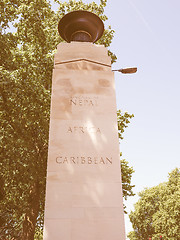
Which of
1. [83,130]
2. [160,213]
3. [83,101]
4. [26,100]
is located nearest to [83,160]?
[83,130]

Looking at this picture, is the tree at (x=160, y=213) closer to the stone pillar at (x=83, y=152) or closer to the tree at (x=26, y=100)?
the tree at (x=26, y=100)

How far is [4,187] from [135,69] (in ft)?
46.6

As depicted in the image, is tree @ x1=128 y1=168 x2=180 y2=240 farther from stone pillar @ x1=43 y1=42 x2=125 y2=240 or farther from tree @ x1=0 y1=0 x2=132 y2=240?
stone pillar @ x1=43 y1=42 x2=125 y2=240

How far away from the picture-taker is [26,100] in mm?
13867

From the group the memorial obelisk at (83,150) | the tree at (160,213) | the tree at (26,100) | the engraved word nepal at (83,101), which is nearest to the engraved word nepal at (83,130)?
the memorial obelisk at (83,150)

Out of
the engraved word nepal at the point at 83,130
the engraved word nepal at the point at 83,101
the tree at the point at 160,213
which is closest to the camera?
the engraved word nepal at the point at 83,130

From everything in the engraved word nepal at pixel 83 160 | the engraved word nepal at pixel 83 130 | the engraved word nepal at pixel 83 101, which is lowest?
the engraved word nepal at pixel 83 160

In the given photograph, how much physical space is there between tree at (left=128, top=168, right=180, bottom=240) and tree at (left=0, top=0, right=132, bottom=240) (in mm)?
18715

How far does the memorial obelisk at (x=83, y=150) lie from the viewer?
5156 mm

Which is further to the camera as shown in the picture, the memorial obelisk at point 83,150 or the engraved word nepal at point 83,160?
the engraved word nepal at point 83,160

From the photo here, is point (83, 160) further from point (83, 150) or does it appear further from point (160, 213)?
point (160, 213)

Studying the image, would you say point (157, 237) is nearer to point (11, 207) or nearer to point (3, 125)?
point (11, 207)

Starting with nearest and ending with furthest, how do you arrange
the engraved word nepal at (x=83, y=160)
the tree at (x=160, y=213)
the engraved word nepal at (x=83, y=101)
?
1. the engraved word nepal at (x=83, y=160)
2. the engraved word nepal at (x=83, y=101)
3. the tree at (x=160, y=213)

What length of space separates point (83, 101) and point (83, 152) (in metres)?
1.56
